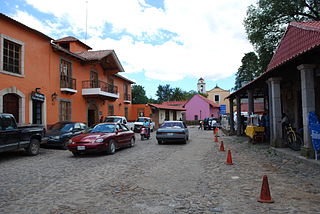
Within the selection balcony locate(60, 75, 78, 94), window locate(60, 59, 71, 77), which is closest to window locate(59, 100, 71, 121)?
balcony locate(60, 75, 78, 94)

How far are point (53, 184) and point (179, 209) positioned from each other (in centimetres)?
345

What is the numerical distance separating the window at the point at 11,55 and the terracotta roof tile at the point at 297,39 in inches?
525

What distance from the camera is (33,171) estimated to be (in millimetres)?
7938

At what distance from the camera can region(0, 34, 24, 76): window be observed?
1376 cm

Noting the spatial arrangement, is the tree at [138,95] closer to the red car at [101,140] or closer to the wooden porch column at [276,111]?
the red car at [101,140]

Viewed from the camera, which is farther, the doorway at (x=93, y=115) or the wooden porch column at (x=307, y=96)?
the doorway at (x=93, y=115)

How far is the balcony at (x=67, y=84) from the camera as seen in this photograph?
18.8 metres

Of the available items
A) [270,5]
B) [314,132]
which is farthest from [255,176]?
[270,5]

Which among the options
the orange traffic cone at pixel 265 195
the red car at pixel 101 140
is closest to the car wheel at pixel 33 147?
the red car at pixel 101 140

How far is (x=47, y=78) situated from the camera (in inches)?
677

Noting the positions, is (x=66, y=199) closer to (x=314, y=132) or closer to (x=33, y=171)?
(x=33, y=171)

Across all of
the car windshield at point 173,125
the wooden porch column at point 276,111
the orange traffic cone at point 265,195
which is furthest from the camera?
the car windshield at point 173,125

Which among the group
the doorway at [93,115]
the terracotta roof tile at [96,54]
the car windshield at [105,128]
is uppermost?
the terracotta roof tile at [96,54]

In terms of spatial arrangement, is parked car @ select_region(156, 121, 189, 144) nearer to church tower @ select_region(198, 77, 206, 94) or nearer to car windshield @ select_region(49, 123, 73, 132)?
car windshield @ select_region(49, 123, 73, 132)
